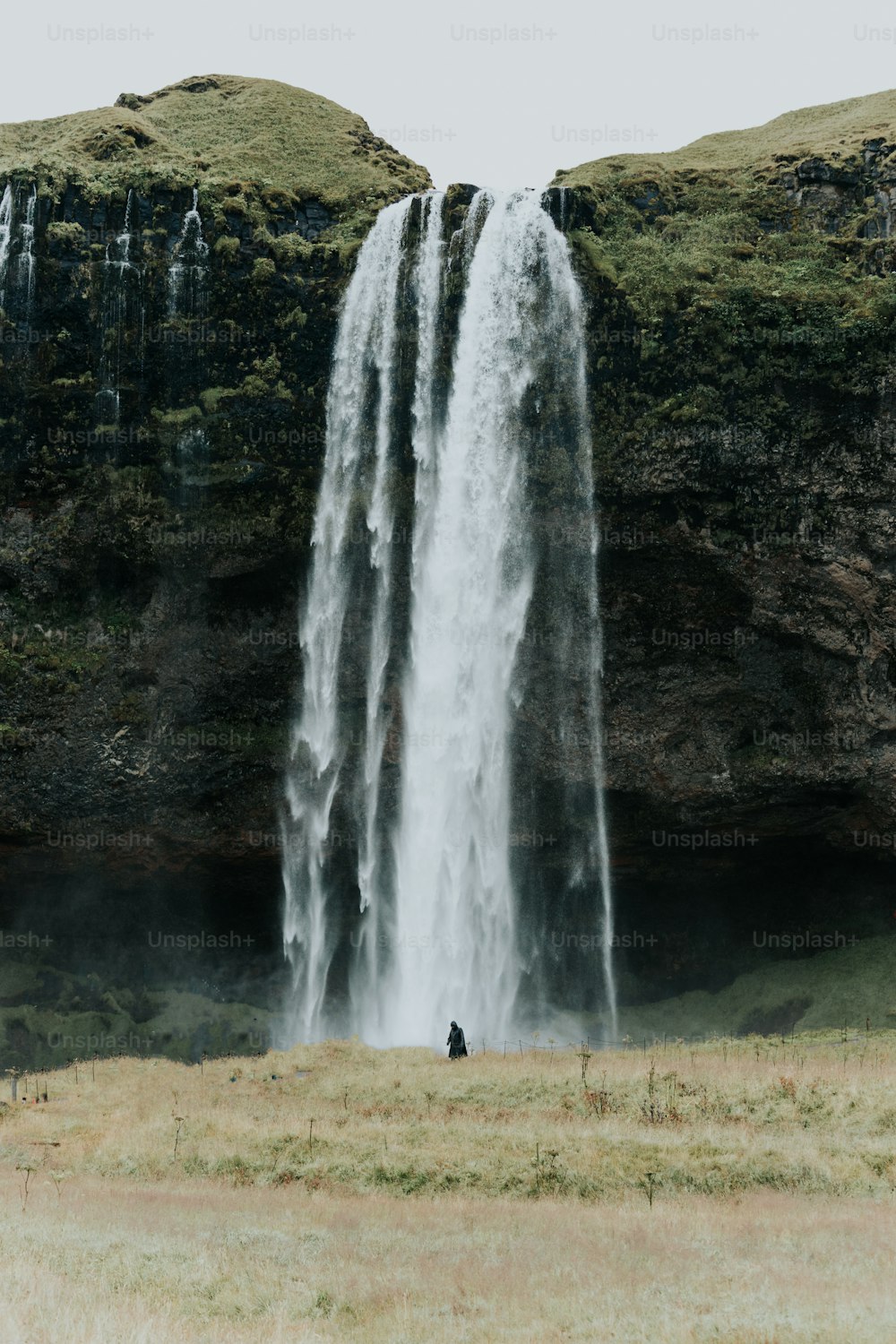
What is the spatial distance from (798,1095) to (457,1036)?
9.93 metres

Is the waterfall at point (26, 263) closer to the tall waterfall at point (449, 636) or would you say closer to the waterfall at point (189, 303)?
the waterfall at point (189, 303)

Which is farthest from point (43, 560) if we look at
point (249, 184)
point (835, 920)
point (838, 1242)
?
point (838, 1242)

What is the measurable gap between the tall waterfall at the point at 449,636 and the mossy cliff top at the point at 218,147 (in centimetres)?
564

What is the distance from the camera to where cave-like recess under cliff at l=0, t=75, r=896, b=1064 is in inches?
1457

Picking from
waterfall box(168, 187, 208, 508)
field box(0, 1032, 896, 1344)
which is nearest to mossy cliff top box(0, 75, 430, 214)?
waterfall box(168, 187, 208, 508)

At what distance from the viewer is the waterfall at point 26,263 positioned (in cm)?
3922

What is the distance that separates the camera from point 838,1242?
14.1m

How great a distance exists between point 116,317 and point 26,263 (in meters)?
3.19

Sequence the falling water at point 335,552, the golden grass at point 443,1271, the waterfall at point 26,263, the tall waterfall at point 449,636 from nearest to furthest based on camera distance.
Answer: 1. the golden grass at point 443,1271
2. the tall waterfall at point 449,636
3. the waterfall at point 26,263
4. the falling water at point 335,552

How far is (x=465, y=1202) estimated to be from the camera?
56.3ft

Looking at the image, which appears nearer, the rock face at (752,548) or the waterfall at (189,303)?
the rock face at (752,548)

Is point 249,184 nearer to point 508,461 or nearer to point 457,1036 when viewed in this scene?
point 508,461

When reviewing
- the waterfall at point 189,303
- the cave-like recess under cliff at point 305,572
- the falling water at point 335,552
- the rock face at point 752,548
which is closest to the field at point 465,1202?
the rock face at point 752,548

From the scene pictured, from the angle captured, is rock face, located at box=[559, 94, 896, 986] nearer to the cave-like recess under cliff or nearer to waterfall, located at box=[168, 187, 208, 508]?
the cave-like recess under cliff
